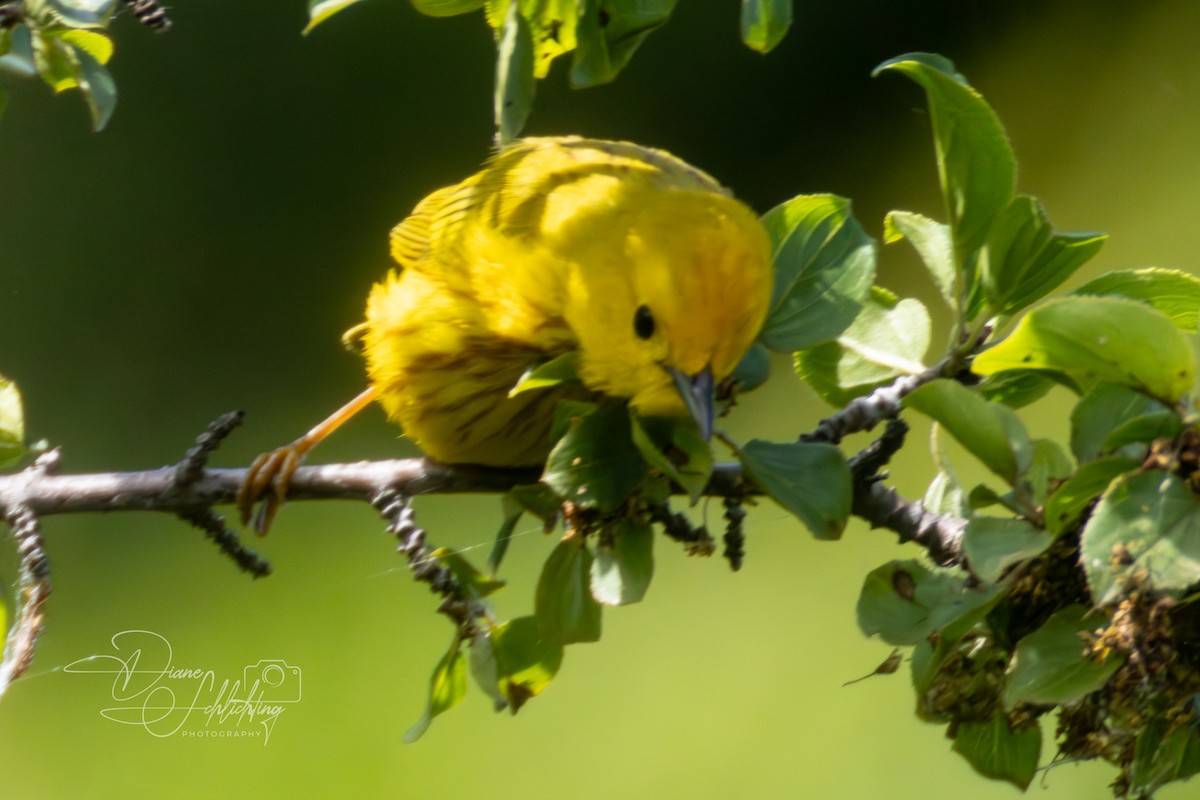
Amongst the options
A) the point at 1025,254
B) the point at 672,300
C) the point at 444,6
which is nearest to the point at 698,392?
the point at 672,300

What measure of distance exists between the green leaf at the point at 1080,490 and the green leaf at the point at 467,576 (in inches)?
19.2

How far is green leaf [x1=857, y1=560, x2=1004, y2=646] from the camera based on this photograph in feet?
2.99

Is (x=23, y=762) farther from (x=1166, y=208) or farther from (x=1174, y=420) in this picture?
(x=1166, y=208)

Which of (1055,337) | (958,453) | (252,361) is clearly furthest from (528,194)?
(252,361)

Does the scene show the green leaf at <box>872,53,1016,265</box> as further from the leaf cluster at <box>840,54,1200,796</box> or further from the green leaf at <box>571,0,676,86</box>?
the green leaf at <box>571,0,676,86</box>

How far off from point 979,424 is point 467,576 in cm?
48

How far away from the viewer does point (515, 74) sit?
3.31ft

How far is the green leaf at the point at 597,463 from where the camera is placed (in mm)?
980

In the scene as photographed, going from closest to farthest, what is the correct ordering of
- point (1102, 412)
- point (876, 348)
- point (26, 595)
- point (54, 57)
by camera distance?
point (1102, 412)
point (876, 348)
point (26, 595)
point (54, 57)

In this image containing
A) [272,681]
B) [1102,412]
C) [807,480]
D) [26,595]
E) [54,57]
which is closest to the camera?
[1102,412]

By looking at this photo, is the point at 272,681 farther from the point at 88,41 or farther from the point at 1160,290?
the point at 1160,290

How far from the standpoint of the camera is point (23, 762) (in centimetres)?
331

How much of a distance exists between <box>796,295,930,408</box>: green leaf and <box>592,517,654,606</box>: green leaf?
30 cm

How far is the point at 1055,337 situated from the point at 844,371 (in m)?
0.43
